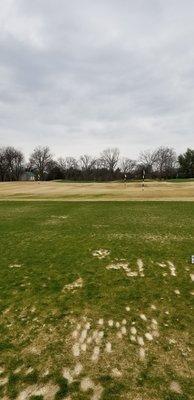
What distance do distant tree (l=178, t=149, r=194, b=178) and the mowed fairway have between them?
14805 cm

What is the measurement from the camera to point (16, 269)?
16.5 metres

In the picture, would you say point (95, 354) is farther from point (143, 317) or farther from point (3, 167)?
point (3, 167)

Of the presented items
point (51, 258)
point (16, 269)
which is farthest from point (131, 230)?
point (16, 269)

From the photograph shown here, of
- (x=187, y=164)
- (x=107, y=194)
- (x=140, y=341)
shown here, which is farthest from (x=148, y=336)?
(x=187, y=164)

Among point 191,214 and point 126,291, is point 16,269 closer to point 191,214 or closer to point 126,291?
point 126,291

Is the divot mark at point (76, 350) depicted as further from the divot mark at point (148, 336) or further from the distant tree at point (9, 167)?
the distant tree at point (9, 167)

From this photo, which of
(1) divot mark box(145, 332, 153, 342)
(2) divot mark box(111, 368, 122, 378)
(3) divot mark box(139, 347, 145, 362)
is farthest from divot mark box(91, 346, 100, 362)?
(1) divot mark box(145, 332, 153, 342)

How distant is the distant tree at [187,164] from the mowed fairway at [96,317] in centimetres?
14805

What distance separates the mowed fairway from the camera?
898 centimetres

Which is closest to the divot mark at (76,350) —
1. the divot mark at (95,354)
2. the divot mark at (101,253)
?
the divot mark at (95,354)

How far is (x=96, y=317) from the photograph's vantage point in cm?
1202

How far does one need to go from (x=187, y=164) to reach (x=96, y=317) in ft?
524

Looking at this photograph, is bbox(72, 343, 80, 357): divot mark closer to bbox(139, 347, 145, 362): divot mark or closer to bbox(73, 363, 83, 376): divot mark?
bbox(73, 363, 83, 376): divot mark

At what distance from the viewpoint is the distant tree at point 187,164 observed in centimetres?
16388
